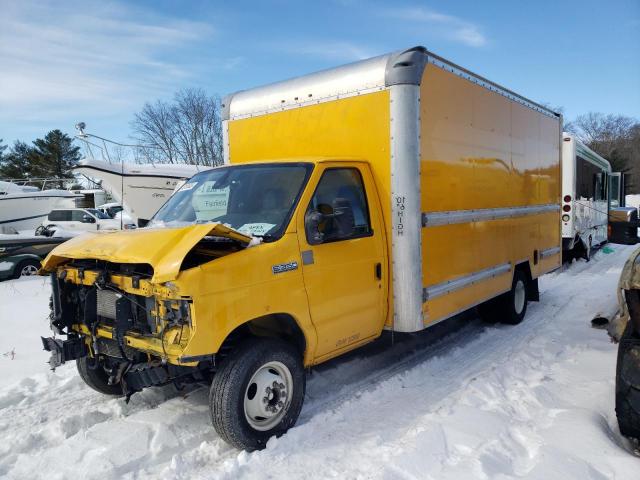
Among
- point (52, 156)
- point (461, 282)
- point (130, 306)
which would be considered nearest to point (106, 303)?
point (130, 306)

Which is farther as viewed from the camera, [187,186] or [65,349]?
[187,186]

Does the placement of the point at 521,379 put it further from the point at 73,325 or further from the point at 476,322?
the point at 73,325

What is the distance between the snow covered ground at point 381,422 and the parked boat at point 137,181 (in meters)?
10.3

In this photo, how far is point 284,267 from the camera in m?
3.94

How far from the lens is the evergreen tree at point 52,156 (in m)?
51.0

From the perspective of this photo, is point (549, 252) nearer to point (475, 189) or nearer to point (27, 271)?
point (475, 189)

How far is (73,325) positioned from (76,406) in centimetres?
89

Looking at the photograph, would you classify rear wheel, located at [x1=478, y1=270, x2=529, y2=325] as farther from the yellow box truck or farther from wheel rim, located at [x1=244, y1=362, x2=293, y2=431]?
wheel rim, located at [x1=244, y1=362, x2=293, y2=431]

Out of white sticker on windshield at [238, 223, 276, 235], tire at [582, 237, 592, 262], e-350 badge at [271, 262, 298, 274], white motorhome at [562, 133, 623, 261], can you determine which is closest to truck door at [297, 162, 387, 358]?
e-350 badge at [271, 262, 298, 274]

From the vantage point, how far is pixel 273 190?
440 centimetres

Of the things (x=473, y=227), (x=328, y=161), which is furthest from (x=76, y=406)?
(x=473, y=227)

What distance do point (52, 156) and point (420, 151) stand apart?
54.8 m

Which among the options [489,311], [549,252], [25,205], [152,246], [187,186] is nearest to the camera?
[152,246]

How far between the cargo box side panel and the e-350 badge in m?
1.54
